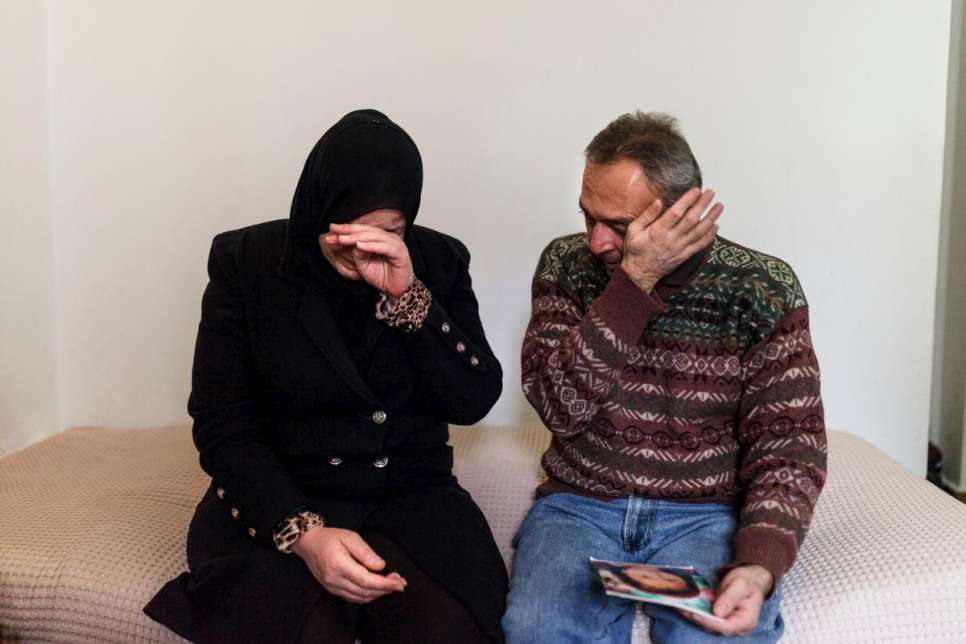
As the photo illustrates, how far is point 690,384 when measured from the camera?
1403 millimetres

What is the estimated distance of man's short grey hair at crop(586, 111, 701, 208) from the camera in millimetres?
1341

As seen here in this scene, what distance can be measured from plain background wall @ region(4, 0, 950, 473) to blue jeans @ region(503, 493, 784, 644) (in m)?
0.88

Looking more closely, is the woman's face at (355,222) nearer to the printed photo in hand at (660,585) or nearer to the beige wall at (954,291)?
the printed photo in hand at (660,585)

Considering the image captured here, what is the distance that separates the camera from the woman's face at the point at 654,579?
112 cm

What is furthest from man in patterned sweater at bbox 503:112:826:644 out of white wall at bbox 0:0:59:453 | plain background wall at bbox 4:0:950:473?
white wall at bbox 0:0:59:453

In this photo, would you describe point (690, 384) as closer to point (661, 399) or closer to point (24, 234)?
point (661, 399)

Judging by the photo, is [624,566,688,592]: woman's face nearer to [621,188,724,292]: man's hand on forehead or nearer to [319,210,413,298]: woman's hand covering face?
[621,188,724,292]: man's hand on forehead

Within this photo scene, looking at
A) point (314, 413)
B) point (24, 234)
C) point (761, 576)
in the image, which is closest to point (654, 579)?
point (761, 576)

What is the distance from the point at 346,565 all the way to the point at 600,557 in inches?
15.7

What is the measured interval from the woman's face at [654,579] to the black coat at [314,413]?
24 cm

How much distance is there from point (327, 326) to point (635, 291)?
49 cm

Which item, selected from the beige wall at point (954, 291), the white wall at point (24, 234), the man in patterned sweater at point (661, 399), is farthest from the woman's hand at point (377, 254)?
the beige wall at point (954, 291)

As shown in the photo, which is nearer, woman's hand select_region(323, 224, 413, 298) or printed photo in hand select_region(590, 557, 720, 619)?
printed photo in hand select_region(590, 557, 720, 619)

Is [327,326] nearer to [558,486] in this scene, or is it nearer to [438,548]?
[438,548]
